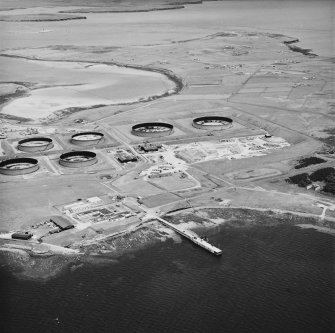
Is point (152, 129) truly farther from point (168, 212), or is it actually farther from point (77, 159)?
point (168, 212)

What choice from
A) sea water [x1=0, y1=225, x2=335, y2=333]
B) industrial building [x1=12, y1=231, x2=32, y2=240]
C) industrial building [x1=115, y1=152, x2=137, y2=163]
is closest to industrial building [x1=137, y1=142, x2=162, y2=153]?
industrial building [x1=115, y1=152, x2=137, y2=163]

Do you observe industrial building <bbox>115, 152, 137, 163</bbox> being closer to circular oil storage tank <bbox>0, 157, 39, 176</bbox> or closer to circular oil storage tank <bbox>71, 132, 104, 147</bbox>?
circular oil storage tank <bbox>71, 132, 104, 147</bbox>

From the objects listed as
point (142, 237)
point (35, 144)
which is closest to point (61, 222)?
point (142, 237)

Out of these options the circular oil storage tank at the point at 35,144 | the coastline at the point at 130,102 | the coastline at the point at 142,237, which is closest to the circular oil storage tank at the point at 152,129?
the circular oil storage tank at the point at 35,144

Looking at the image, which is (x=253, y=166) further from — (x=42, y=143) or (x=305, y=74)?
(x=305, y=74)

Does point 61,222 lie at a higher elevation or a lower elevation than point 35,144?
higher

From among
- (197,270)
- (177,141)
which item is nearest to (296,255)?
(197,270)

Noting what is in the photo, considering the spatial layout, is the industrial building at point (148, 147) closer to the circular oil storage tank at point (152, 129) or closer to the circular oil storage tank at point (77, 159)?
the circular oil storage tank at point (152, 129)
